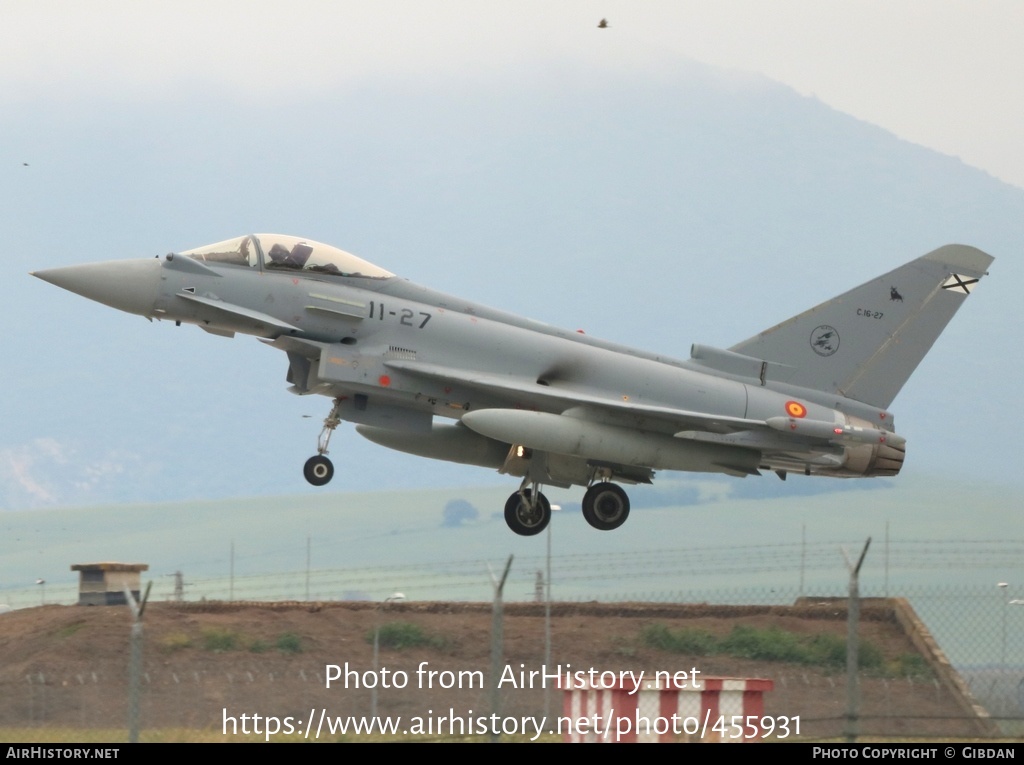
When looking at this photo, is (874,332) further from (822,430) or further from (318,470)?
(318,470)

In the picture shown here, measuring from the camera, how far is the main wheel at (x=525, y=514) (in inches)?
809

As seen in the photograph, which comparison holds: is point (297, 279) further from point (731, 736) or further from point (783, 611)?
point (731, 736)

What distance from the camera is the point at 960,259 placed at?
21.0m

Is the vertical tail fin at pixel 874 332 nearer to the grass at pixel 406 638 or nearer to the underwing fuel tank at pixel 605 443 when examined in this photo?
the underwing fuel tank at pixel 605 443

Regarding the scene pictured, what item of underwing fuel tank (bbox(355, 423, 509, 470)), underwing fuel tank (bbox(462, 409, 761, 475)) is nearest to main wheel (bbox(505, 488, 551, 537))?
underwing fuel tank (bbox(355, 423, 509, 470))

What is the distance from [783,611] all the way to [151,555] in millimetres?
44973

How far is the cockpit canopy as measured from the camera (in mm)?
18500

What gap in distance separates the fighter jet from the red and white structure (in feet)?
21.5

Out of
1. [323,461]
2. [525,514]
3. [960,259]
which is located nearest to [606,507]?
[525,514]

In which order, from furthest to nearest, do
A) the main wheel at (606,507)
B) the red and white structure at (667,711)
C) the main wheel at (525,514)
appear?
the main wheel at (525,514), the main wheel at (606,507), the red and white structure at (667,711)

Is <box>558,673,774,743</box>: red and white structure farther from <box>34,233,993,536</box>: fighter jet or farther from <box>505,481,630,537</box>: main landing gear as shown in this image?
<box>505,481,630,537</box>: main landing gear

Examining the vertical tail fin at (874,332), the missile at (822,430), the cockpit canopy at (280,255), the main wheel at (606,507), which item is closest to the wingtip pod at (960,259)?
Answer: the vertical tail fin at (874,332)

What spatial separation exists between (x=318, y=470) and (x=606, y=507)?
3971 millimetres
